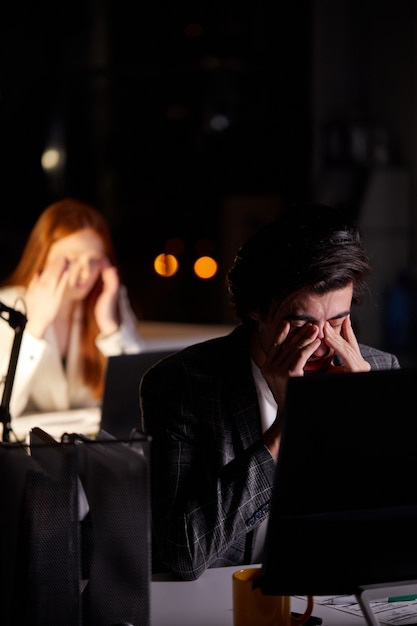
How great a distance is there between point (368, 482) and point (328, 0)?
5.28 meters

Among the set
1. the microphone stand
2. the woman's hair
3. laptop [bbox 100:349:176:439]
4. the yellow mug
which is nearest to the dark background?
the woman's hair

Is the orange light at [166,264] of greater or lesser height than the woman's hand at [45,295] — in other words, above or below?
below

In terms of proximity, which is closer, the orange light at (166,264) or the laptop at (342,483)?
the laptop at (342,483)

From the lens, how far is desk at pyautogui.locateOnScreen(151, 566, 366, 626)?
4.72 ft

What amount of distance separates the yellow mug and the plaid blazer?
0.28 meters

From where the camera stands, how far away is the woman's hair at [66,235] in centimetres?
319

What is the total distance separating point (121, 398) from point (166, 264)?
402cm

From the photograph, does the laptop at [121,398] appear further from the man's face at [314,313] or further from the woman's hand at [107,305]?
the woman's hand at [107,305]

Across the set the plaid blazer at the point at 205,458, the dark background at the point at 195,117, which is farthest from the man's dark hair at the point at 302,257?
the dark background at the point at 195,117

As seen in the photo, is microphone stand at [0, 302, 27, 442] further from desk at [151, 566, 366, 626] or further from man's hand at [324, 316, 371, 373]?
man's hand at [324, 316, 371, 373]

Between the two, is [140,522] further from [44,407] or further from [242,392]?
[44,407]

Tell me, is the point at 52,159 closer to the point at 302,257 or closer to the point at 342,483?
the point at 302,257

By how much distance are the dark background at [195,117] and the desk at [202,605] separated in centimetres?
436

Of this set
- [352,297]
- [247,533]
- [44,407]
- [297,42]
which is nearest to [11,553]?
[247,533]
